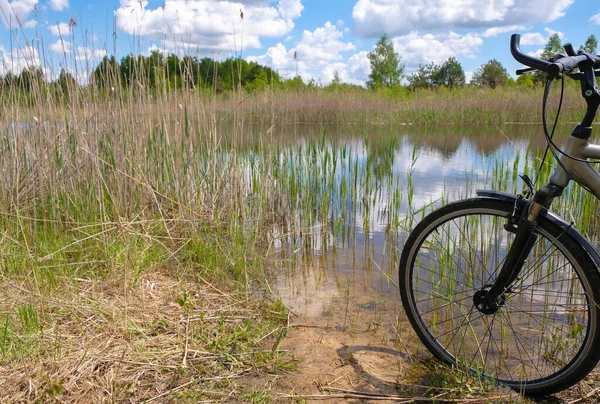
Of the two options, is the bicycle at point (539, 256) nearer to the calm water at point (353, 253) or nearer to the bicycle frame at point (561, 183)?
the bicycle frame at point (561, 183)

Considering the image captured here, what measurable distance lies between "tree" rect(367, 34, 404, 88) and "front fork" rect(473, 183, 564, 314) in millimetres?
47504

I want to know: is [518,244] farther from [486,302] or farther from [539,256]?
[486,302]

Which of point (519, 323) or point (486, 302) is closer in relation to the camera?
point (486, 302)

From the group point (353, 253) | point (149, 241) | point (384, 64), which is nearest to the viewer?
point (149, 241)

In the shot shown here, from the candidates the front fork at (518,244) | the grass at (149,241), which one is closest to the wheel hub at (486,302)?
the front fork at (518,244)

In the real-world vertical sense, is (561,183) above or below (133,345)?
above

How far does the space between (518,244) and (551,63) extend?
72cm

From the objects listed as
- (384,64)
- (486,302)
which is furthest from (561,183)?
(384,64)

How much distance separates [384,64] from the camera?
1902 inches

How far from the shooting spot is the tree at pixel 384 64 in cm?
4812

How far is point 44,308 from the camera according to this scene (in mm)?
2322

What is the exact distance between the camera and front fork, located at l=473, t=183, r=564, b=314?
176cm

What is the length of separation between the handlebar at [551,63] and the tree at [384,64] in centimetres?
4750

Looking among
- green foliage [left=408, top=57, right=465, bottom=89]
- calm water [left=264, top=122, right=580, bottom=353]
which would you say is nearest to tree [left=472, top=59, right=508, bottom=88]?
green foliage [left=408, top=57, right=465, bottom=89]
